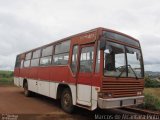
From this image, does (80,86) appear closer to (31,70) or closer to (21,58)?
(31,70)

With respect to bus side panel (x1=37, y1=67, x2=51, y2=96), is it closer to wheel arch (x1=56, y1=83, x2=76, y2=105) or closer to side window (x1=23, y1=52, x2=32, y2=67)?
wheel arch (x1=56, y1=83, x2=76, y2=105)

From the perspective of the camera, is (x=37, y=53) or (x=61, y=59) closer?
(x=61, y=59)

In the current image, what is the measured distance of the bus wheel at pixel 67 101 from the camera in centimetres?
1049

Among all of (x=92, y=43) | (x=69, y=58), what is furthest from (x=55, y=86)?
(x=92, y=43)

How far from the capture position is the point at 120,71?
29.7ft

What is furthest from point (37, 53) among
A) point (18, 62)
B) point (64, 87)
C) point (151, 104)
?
point (151, 104)

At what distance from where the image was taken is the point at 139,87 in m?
9.90

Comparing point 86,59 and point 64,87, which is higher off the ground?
point 86,59

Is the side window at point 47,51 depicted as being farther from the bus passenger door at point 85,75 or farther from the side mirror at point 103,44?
the side mirror at point 103,44

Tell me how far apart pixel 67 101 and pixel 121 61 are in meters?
3.09

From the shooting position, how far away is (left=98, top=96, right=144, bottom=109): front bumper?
828cm

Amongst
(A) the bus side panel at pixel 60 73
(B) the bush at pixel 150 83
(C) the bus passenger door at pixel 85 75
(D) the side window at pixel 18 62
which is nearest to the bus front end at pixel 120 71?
(C) the bus passenger door at pixel 85 75

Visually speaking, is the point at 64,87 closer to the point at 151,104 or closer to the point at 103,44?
the point at 103,44

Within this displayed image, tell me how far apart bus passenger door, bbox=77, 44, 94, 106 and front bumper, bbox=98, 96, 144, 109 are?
71 centimetres
